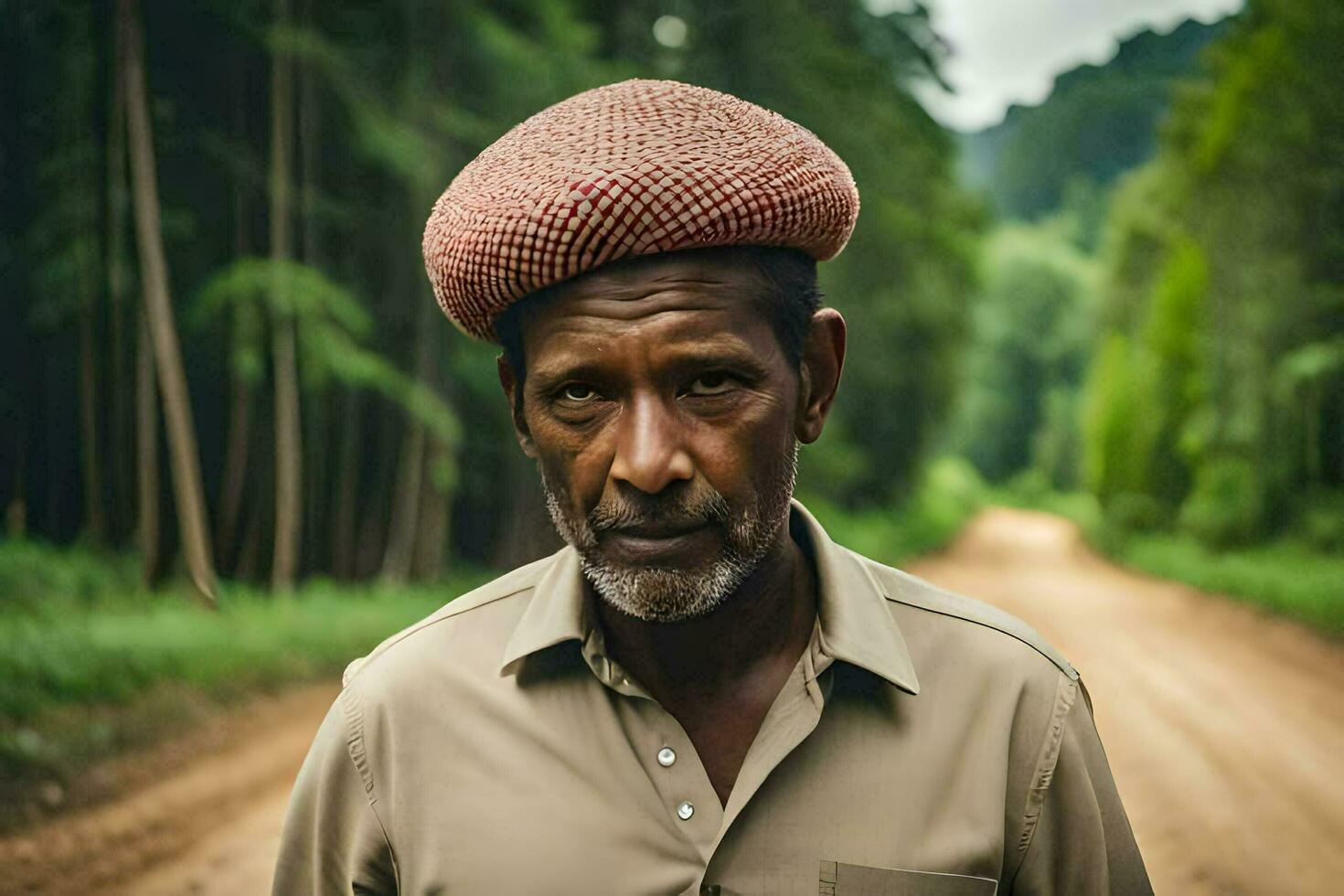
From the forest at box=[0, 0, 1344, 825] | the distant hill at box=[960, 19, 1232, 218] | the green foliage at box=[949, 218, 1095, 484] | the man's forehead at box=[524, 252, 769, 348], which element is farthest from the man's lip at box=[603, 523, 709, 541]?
the green foliage at box=[949, 218, 1095, 484]

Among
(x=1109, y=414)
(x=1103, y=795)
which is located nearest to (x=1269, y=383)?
(x=1109, y=414)

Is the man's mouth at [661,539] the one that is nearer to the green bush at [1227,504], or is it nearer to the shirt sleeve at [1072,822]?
the shirt sleeve at [1072,822]

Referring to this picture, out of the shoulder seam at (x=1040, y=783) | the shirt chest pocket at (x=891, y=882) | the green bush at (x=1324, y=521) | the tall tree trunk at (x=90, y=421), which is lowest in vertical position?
the green bush at (x=1324, y=521)

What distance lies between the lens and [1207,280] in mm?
11781

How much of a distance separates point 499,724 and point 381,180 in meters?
7.19

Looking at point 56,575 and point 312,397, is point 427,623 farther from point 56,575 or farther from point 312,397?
point 312,397

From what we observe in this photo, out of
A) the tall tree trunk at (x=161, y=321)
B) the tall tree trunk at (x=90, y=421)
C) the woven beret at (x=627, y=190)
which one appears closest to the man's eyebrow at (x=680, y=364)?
the woven beret at (x=627, y=190)

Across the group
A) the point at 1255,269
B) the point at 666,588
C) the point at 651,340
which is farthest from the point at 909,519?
the point at 651,340

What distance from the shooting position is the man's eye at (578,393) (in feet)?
4.79

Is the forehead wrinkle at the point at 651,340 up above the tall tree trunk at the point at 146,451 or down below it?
above

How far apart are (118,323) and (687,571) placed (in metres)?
6.32

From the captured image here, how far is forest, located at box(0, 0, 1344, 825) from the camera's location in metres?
6.07

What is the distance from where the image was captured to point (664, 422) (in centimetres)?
140

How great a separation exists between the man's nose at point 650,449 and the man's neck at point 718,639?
0.86 ft
